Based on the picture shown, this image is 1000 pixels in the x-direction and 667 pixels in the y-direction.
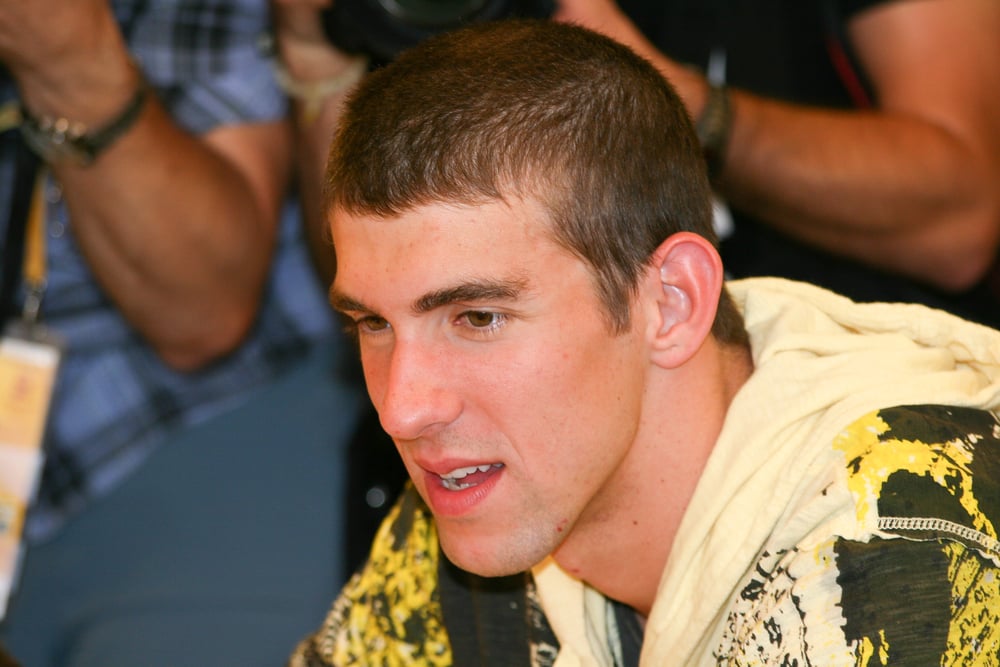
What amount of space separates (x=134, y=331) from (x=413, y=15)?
797mm

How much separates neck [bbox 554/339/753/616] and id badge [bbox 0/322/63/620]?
3.44 ft

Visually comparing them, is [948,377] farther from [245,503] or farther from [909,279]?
[245,503]

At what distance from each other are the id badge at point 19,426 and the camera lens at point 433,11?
83cm

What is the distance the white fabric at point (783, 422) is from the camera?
127 cm

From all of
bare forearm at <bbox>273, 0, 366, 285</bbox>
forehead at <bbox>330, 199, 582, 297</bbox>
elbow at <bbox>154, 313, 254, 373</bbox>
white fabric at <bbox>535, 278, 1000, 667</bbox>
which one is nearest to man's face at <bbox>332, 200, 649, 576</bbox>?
forehead at <bbox>330, 199, 582, 297</bbox>

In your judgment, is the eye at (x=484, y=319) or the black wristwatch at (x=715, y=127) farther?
the black wristwatch at (x=715, y=127)

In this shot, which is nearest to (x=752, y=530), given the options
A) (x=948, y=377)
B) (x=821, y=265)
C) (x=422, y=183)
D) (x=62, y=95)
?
(x=948, y=377)

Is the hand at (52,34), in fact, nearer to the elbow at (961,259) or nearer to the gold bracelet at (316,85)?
the gold bracelet at (316,85)

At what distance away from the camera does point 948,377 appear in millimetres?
1336

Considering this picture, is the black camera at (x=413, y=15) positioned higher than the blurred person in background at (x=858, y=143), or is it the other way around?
the blurred person in background at (x=858, y=143)

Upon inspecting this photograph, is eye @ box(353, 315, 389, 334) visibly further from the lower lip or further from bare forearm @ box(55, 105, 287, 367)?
bare forearm @ box(55, 105, 287, 367)

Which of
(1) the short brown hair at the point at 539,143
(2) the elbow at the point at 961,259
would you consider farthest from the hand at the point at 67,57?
(2) the elbow at the point at 961,259

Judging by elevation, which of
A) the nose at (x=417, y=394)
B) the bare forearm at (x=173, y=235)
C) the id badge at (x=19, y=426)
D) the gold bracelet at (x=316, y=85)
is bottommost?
the id badge at (x=19, y=426)

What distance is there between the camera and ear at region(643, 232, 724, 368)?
1.32 m
